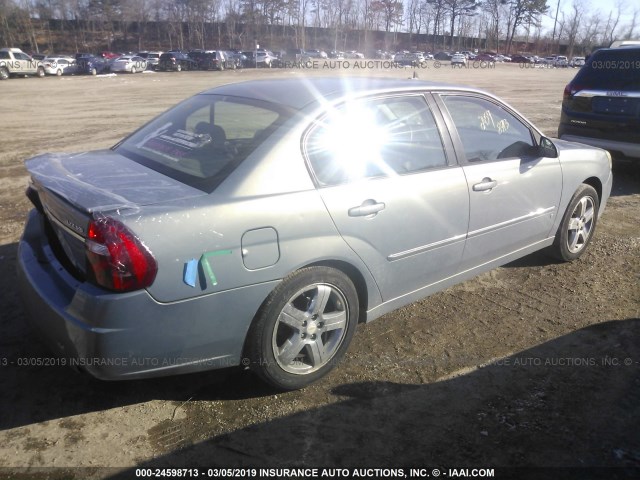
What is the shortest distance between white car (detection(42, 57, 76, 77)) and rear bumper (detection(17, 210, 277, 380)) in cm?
4192

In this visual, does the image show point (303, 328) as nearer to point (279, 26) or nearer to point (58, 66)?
point (58, 66)

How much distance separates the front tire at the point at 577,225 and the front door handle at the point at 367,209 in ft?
7.36

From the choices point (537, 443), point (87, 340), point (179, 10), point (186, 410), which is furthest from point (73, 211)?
point (179, 10)

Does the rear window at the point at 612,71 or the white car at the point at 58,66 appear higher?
the rear window at the point at 612,71

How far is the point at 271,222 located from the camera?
2.64 m

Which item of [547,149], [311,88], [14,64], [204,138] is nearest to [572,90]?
[547,149]

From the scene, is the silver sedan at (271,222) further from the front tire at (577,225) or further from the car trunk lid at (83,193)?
the front tire at (577,225)

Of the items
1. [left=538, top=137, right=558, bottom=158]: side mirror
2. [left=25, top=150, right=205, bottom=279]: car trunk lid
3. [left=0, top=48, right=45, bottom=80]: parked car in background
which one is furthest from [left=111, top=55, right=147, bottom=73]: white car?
[left=538, top=137, right=558, bottom=158]: side mirror

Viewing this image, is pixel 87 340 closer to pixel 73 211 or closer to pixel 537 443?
pixel 73 211

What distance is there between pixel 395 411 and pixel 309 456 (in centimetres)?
57

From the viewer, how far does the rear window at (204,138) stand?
2.85 meters

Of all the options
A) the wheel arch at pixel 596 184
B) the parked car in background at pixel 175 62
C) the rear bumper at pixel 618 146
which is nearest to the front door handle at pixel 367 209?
the wheel arch at pixel 596 184

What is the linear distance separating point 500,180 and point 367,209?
1.28 meters

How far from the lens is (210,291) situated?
2.50 metres
